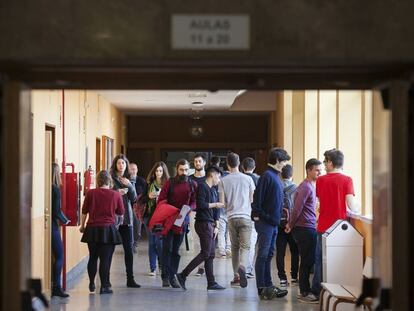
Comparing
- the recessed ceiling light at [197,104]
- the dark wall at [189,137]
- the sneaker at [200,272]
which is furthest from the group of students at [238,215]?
the dark wall at [189,137]

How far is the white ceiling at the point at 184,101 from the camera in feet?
53.2

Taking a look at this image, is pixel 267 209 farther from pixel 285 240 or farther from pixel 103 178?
pixel 103 178

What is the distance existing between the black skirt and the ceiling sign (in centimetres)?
632

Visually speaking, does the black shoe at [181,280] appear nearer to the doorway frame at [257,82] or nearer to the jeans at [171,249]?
the jeans at [171,249]

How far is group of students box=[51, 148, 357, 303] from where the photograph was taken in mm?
9461

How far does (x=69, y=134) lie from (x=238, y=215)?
101 inches

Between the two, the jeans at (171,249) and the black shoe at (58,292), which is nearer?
the black shoe at (58,292)

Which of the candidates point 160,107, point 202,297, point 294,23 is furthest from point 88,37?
point 160,107

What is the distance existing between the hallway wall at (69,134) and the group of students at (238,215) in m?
0.81

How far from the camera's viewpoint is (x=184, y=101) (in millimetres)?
18328

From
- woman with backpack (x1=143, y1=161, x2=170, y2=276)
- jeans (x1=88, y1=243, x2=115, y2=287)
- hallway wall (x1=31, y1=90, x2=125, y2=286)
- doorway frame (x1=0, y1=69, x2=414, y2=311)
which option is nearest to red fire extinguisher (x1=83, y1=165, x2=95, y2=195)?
hallway wall (x1=31, y1=90, x2=125, y2=286)

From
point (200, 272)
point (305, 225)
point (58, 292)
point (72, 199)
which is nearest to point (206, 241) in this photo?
point (305, 225)

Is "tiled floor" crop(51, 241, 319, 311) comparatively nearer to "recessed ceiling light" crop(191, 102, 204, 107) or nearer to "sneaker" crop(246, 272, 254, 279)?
"sneaker" crop(246, 272, 254, 279)
